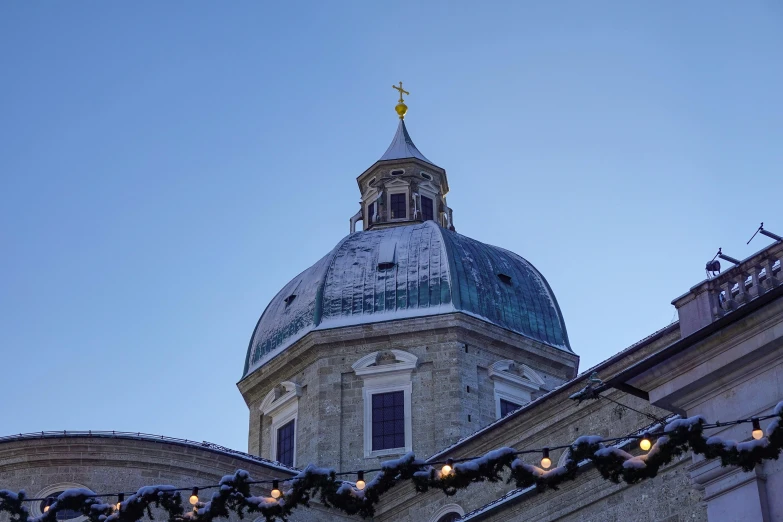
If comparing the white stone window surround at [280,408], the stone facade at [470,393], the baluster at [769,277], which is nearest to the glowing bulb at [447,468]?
the stone facade at [470,393]

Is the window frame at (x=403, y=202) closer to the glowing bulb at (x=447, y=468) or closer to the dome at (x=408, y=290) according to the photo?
the dome at (x=408, y=290)

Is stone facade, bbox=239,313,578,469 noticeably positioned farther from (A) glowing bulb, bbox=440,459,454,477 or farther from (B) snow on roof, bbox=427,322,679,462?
(A) glowing bulb, bbox=440,459,454,477

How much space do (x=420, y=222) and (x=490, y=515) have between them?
594 inches

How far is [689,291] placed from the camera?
16.2m

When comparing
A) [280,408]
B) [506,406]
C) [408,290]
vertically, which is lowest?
[506,406]

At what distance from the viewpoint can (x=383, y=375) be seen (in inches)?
1313

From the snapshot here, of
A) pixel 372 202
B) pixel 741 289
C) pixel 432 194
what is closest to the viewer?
pixel 741 289

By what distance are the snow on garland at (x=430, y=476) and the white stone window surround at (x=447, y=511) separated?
13.5 metres

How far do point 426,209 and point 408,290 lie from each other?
705cm

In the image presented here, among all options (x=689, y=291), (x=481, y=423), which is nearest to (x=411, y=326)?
(x=481, y=423)

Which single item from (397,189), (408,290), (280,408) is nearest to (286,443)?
(280,408)

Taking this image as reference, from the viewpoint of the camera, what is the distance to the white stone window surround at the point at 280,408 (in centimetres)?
3412

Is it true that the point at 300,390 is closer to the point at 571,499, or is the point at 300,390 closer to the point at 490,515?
the point at 490,515

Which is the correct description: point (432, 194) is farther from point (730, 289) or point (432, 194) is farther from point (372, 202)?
point (730, 289)
